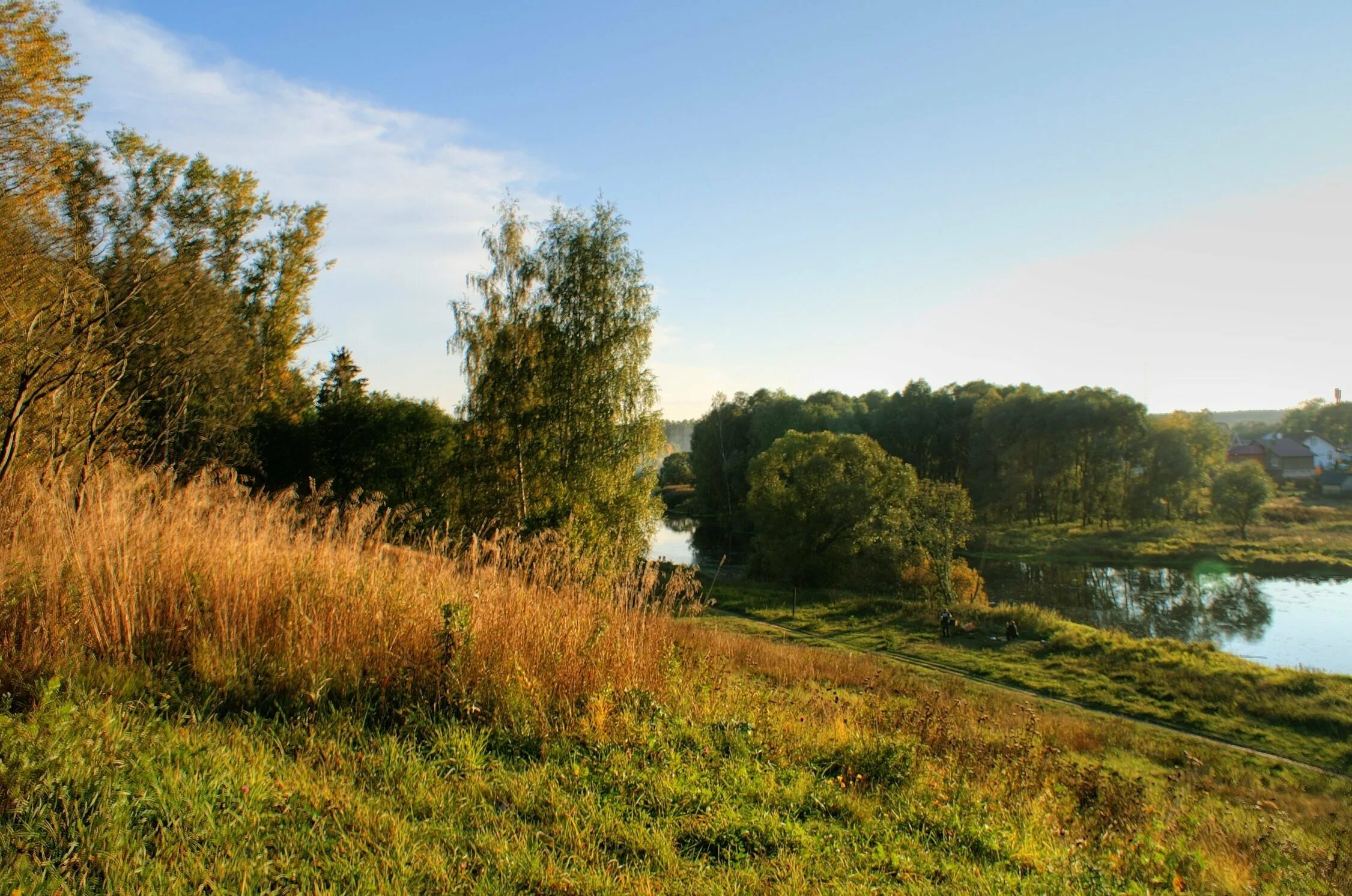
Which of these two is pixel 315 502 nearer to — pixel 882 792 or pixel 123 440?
pixel 882 792

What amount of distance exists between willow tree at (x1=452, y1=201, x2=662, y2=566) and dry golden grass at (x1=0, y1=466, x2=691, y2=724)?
673 inches

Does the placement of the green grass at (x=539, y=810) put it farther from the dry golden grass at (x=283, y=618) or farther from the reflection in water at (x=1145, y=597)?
the reflection in water at (x=1145, y=597)

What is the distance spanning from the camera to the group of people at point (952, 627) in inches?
1036

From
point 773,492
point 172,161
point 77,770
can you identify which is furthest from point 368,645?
point 773,492

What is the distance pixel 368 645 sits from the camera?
4.76 m

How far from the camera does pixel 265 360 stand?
2673cm

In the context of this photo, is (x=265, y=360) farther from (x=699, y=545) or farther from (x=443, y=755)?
(x=699, y=545)

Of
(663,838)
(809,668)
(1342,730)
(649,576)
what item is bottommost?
(1342,730)

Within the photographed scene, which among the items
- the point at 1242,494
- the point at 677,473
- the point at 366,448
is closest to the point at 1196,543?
the point at 1242,494

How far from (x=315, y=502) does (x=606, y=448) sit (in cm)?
1548

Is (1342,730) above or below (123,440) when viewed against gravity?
below

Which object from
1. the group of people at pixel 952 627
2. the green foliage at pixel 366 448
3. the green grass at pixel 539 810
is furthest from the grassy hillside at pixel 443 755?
the green foliage at pixel 366 448

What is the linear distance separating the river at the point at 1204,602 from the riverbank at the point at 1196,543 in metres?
1.82

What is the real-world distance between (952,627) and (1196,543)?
31.2 m
